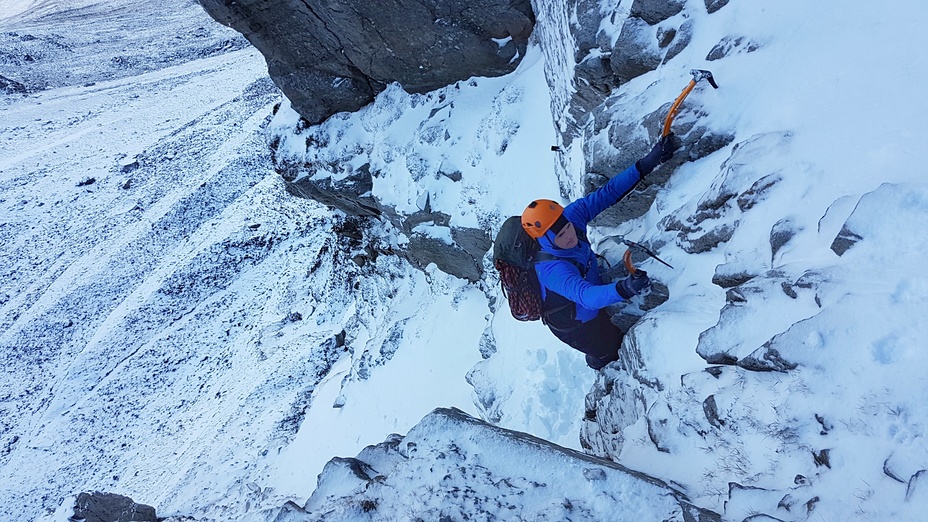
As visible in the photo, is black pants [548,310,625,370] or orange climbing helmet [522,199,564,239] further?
black pants [548,310,625,370]

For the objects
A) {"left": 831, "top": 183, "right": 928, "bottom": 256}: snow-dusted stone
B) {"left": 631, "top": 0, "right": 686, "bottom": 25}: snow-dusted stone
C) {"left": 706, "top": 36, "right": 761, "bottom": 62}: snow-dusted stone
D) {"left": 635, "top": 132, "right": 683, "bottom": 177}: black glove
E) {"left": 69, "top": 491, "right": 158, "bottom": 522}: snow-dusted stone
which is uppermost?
{"left": 631, "top": 0, "right": 686, "bottom": 25}: snow-dusted stone

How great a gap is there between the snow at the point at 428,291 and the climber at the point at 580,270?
1.54ft

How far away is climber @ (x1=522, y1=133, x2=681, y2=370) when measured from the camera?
449 centimetres

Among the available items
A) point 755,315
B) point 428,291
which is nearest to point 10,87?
point 428,291

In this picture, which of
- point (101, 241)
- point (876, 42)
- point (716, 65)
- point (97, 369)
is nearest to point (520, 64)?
point (716, 65)

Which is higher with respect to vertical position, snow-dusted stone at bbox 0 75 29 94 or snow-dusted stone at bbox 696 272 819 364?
snow-dusted stone at bbox 696 272 819 364

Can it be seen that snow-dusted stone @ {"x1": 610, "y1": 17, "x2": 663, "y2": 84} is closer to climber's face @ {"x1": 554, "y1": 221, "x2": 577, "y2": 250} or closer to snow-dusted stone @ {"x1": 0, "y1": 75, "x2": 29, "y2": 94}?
climber's face @ {"x1": 554, "y1": 221, "x2": 577, "y2": 250}

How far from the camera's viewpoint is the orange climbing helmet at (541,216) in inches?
187

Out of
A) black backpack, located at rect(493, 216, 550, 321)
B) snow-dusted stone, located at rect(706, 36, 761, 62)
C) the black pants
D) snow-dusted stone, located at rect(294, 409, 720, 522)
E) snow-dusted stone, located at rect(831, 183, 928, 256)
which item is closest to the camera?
snow-dusted stone, located at rect(831, 183, 928, 256)

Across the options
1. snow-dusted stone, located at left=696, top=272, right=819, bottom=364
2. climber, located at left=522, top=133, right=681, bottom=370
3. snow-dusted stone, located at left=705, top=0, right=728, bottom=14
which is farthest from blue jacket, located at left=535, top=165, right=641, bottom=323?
snow-dusted stone, located at left=705, top=0, right=728, bottom=14

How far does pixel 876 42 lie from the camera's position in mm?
3656

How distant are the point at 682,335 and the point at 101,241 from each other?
A: 910 inches

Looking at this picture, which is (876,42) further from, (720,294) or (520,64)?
(520,64)

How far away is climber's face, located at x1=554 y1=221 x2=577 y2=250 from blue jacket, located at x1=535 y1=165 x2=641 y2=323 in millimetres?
43
